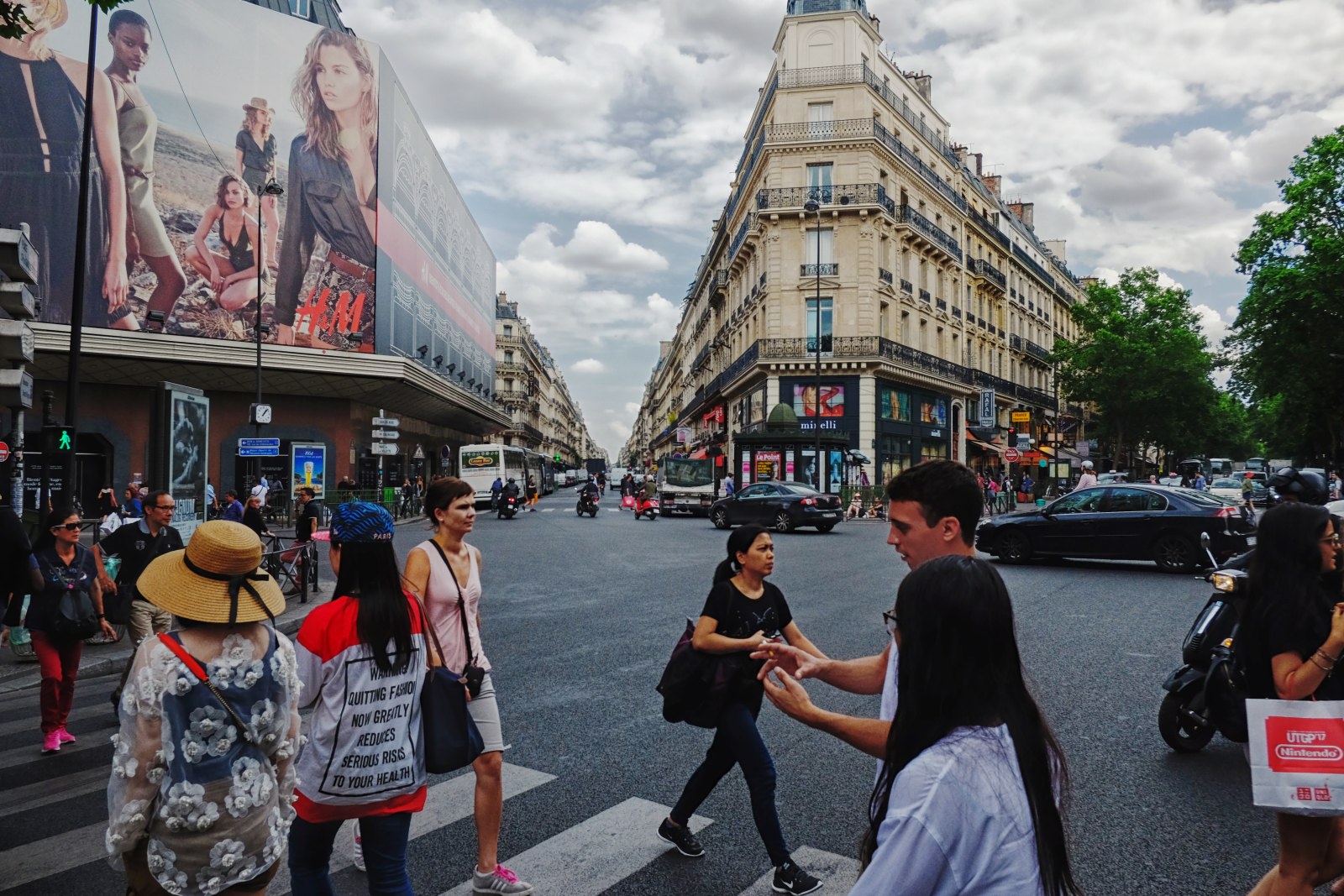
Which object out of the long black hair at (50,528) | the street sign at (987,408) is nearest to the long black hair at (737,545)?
the long black hair at (50,528)

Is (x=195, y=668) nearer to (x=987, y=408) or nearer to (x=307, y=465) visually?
(x=307, y=465)

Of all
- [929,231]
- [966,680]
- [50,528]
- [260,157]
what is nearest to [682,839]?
[966,680]

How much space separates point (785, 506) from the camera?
23922 millimetres

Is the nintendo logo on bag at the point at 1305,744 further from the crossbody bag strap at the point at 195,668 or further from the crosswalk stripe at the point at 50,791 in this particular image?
the crosswalk stripe at the point at 50,791

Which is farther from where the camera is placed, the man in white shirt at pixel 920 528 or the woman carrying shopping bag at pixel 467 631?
the woman carrying shopping bag at pixel 467 631

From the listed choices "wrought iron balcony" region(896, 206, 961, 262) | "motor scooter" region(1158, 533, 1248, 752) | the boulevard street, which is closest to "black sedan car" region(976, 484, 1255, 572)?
the boulevard street

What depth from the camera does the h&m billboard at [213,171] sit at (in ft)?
96.6

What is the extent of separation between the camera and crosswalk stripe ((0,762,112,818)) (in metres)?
4.62

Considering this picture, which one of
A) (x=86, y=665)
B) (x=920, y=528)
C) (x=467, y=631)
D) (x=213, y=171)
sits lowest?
(x=86, y=665)

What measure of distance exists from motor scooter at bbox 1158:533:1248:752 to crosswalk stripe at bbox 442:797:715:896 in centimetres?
299

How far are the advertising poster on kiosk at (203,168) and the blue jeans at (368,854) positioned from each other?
3035cm

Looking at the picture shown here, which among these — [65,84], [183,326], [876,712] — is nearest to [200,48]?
[65,84]

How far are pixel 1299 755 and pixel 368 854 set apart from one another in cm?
297

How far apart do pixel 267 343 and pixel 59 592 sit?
97.9 feet
